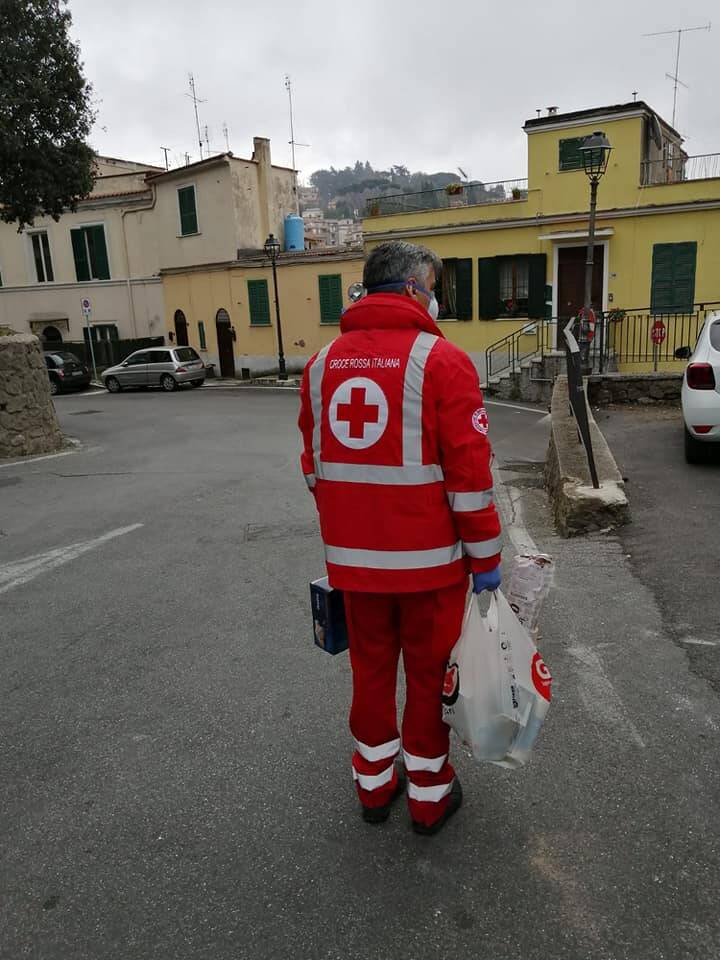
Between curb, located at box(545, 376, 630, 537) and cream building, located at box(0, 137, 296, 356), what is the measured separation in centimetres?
2290

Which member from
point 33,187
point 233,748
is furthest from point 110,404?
point 233,748

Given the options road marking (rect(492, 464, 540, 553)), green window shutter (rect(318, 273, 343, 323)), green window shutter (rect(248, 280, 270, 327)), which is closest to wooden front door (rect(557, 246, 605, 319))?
green window shutter (rect(318, 273, 343, 323))

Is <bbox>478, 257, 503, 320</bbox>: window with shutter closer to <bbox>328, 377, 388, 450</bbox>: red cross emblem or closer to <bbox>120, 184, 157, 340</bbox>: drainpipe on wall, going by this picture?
<bbox>120, 184, 157, 340</bbox>: drainpipe on wall

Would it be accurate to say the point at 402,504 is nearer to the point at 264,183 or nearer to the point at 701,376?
the point at 701,376

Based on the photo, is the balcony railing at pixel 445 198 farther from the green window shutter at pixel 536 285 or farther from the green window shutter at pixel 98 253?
the green window shutter at pixel 98 253

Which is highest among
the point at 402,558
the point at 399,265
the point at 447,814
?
the point at 399,265

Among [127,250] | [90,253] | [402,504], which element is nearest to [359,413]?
[402,504]

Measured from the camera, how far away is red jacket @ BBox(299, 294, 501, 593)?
7.91 feet

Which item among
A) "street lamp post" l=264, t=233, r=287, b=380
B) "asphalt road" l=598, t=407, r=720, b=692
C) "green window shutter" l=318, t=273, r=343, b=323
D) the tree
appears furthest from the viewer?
"green window shutter" l=318, t=273, r=343, b=323

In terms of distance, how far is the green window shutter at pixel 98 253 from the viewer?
3088 centimetres

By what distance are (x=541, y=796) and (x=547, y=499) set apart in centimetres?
511

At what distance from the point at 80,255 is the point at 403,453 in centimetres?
3266

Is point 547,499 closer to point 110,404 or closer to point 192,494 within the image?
point 192,494

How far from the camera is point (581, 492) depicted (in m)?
6.09
